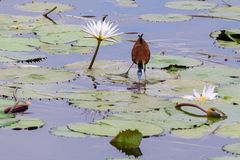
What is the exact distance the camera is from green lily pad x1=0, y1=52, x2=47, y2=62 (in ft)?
19.8

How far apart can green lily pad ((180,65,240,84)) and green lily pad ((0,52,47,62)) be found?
104 centimetres

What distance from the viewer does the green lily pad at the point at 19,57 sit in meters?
6.04

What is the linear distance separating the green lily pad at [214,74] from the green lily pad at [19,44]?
1.22m

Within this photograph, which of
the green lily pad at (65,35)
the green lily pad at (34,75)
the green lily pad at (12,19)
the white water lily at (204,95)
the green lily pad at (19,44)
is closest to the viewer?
the white water lily at (204,95)

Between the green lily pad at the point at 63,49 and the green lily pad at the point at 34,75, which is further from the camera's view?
the green lily pad at the point at 63,49

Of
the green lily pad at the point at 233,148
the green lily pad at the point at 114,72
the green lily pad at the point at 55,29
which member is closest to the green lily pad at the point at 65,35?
the green lily pad at the point at 55,29

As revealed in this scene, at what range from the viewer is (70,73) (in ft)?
18.7

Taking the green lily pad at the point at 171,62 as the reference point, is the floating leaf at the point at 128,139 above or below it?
below

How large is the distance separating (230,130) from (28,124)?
109 cm

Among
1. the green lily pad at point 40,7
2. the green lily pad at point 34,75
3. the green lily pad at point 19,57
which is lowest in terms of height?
the green lily pad at point 34,75

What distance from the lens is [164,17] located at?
7.58 meters

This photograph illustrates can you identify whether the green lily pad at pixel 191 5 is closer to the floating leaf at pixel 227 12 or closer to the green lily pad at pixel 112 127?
the floating leaf at pixel 227 12

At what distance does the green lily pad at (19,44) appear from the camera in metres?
6.33

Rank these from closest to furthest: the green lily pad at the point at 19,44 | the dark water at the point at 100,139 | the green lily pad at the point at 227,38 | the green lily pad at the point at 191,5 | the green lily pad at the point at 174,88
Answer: the dark water at the point at 100,139 < the green lily pad at the point at 174,88 < the green lily pad at the point at 19,44 < the green lily pad at the point at 227,38 < the green lily pad at the point at 191,5
